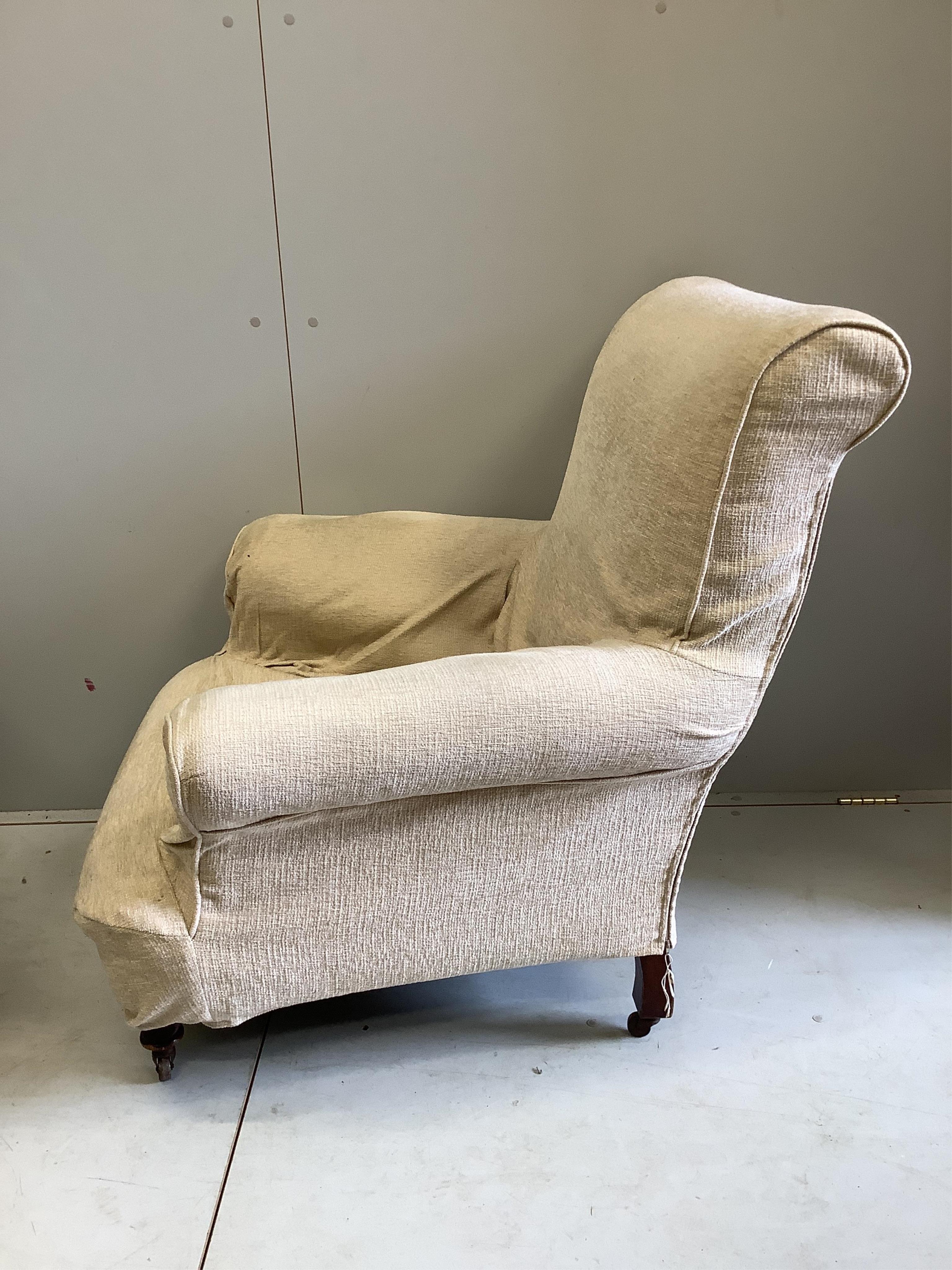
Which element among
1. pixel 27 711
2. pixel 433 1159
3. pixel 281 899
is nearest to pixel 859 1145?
pixel 433 1159

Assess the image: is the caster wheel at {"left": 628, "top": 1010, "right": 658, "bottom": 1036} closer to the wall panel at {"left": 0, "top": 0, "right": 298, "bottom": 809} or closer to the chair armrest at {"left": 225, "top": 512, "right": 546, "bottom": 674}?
the chair armrest at {"left": 225, "top": 512, "right": 546, "bottom": 674}

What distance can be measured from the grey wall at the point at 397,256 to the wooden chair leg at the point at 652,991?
0.74 m

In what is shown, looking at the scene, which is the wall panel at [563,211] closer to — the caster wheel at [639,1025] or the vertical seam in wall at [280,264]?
the vertical seam in wall at [280,264]

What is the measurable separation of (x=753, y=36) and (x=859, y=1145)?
1.56 metres

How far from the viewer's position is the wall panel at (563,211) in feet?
4.66

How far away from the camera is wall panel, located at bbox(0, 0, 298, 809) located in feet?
4.66

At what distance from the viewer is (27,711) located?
1.76m

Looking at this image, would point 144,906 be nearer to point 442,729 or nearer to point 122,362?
point 442,729

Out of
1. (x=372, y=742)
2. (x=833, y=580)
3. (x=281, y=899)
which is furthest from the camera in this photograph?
(x=833, y=580)

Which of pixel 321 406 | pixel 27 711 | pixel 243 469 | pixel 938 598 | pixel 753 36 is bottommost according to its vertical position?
pixel 27 711

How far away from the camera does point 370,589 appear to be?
4.83 feet

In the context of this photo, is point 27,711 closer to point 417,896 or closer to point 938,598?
point 417,896

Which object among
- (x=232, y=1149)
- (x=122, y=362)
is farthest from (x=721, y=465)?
(x=122, y=362)

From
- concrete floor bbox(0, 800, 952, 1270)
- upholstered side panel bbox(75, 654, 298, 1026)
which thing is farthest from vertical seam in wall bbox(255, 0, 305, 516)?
concrete floor bbox(0, 800, 952, 1270)
